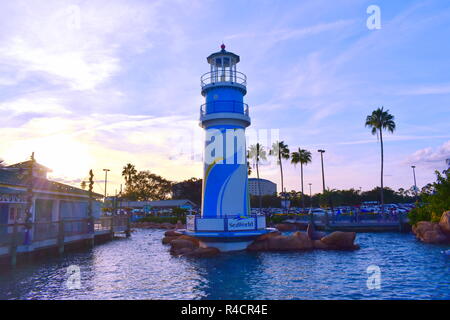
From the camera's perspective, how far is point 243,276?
730 inches

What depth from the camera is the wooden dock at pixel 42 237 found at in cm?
2067

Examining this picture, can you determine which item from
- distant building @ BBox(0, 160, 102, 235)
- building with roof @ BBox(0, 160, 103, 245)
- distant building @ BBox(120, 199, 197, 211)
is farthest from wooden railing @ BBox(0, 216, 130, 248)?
distant building @ BBox(120, 199, 197, 211)

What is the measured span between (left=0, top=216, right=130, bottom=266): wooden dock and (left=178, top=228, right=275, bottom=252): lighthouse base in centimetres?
963

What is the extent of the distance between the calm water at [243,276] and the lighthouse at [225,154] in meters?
2.75

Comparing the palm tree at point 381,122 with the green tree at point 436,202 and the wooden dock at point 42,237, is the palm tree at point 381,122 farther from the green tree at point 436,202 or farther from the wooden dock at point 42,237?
the wooden dock at point 42,237

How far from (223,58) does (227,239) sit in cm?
1494

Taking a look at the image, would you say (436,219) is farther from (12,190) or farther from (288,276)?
(12,190)

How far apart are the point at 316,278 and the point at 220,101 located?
53.8 ft

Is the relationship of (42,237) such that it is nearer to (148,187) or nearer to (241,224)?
(241,224)

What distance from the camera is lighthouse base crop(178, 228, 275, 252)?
1033 inches

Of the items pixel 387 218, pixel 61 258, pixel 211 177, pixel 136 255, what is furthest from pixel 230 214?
pixel 387 218

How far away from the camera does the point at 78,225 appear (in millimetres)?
30969

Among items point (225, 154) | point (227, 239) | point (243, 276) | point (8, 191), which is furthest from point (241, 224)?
point (8, 191)

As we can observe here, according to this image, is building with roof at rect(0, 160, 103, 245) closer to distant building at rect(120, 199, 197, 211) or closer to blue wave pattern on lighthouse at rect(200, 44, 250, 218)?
blue wave pattern on lighthouse at rect(200, 44, 250, 218)
